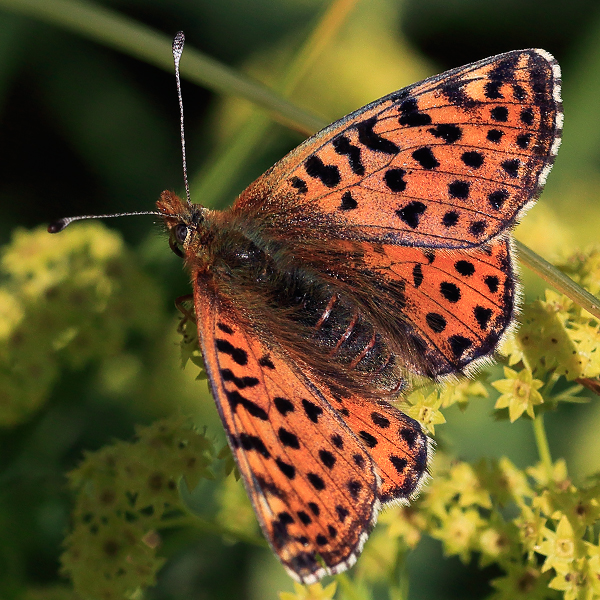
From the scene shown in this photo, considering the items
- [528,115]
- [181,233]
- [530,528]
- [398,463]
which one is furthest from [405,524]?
[528,115]

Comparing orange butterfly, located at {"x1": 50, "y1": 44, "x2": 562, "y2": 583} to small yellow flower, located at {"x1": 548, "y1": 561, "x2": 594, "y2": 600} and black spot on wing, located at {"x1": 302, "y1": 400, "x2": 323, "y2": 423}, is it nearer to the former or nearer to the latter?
black spot on wing, located at {"x1": 302, "y1": 400, "x2": 323, "y2": 423}

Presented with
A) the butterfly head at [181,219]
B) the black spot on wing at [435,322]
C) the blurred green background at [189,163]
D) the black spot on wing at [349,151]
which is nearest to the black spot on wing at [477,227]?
the black spot on wing at [435,322]

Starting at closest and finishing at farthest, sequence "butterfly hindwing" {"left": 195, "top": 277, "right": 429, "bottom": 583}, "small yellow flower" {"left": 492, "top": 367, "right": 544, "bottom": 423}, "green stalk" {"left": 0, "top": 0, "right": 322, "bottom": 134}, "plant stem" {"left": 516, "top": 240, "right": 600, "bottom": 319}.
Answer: "butterfly hindwing" {"left": 195, "top": 277, "right": 429, "bottom": 583} → "plant stem" {"left": 516, "top": 240, "right": 600, "bottom": 319} → "small yellow flower" {"left": 492, "top": 367, "right": 544, "bottom": 423} → "green stalk" {"left": 0, "top": 0, "right": 322, "bottom": 134}

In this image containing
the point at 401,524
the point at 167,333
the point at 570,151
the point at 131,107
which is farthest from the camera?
the point at 131,107

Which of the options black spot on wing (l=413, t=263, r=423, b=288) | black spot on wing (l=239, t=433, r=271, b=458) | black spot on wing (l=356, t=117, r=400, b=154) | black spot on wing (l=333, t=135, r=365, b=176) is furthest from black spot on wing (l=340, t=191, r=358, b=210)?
black spot on wing (l=239, t=433, r=271, b=458)

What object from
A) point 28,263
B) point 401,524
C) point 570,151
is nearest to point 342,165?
point 401,524

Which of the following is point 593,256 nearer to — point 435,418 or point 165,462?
point 435,418
